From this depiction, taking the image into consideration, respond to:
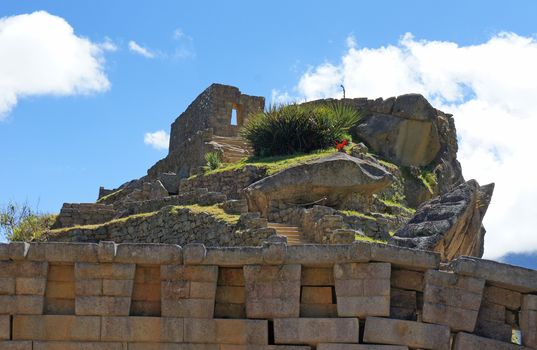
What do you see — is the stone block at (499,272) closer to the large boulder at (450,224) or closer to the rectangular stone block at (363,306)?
the rectangular stone block at (363,306)

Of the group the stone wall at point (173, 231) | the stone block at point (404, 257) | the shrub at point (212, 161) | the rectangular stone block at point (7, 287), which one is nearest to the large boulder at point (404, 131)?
the shrub at point (212, 161)

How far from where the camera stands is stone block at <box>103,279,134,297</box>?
12.0 meters

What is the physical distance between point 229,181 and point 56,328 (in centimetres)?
1778

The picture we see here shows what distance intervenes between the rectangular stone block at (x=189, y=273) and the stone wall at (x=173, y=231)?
9813mm

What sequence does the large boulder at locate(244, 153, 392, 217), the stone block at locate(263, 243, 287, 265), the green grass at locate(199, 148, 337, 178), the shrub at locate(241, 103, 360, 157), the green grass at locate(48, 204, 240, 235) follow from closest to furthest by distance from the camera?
the stone block at locate(263, 243, 287, 265)
the green grass at locate(48, 204, 240, 235)
the large boulder at locate(244, 153, 392, 217)
the green grass at locate(199, 148, 337, 178)
the shrub at locate(241, 103, 360, 157)

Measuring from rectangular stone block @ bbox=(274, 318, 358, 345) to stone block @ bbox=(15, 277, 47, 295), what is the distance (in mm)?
2719

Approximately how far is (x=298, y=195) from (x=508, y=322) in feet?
43.8

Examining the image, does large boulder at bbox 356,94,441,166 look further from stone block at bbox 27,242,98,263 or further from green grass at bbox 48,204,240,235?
stone block at bbox 27,242,98,263

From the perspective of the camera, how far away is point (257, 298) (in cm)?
1200

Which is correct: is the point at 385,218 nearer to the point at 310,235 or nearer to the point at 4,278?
the point at 310,235

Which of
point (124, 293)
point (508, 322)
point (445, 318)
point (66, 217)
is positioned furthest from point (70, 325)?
point (66, 217)

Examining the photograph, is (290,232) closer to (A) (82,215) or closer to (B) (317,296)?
(A) (82,215)

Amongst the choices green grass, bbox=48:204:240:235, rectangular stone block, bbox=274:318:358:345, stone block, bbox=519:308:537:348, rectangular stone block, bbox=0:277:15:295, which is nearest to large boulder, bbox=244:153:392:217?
green grass, bbox=48:204:240:235

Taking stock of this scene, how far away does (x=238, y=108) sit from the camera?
134 ft
